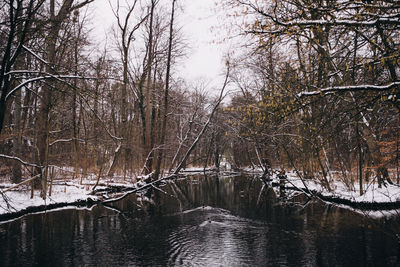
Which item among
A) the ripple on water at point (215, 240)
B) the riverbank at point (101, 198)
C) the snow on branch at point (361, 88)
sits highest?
the snow on branch at point (361, 88)

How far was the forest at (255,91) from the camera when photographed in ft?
19.1

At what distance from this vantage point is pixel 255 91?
20.7 m

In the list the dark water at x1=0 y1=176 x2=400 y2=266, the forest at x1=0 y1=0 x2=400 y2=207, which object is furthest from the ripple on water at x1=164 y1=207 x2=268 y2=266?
the forest at x1=0 y1=0 x2=400 y2=207

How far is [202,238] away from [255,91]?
13573 mm

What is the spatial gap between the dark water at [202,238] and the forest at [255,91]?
2.19 m

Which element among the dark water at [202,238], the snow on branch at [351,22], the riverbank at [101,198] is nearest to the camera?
the snow on branch at [351,22]

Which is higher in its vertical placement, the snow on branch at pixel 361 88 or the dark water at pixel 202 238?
the snow on branch at pixel 361 88

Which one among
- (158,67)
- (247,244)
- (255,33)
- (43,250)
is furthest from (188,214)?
(158,67)

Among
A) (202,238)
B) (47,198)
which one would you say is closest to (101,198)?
(47,198)

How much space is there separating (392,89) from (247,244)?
5688 millimetres

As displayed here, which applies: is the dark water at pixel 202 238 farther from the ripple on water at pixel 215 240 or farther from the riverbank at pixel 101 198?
the riverbank at pixel 101 198

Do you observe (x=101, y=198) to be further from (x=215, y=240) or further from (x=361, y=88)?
(x=361, y=88)

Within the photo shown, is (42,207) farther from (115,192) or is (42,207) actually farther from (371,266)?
(371,266)

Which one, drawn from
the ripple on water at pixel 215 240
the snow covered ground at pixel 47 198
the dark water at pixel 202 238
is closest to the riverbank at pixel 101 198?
the snow covered ground at pixel 47 198
